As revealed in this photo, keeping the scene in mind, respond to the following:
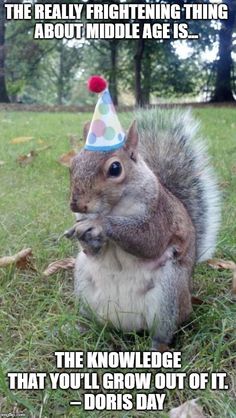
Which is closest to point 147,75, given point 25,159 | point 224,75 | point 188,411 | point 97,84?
point 224,75

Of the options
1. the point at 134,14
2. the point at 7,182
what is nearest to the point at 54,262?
the point at 7,182

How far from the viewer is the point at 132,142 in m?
1.10

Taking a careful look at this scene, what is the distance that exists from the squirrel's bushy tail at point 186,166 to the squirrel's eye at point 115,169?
376 mm

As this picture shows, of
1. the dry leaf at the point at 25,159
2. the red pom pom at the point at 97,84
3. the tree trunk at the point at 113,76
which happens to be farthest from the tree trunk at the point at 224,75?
the red pom pom at the point at 97,84

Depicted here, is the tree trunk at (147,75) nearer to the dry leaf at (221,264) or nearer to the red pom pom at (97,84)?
the dry leaf at (221,264)

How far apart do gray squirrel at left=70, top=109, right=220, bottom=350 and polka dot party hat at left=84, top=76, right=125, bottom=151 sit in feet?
0.05

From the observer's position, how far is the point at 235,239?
167 centimetres

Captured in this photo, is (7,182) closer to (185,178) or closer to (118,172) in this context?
(185,178)

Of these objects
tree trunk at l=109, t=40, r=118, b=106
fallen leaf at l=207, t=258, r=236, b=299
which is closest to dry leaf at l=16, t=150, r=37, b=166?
fallen leaf at l=207, t=258, r=236, b=299

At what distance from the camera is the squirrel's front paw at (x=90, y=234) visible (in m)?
1.01

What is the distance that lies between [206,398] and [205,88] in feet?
33.3

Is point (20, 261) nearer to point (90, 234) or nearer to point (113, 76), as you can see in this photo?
point (90, 234)

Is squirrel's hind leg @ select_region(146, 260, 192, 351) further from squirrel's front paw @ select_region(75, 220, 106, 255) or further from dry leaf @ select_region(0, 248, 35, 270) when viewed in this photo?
dry leaf @ select_region(0, 248, 35, 270)

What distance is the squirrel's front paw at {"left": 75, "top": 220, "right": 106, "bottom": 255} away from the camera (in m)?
1.01
